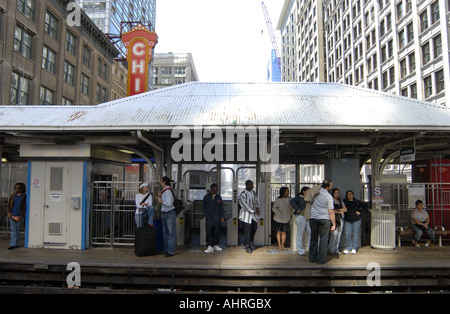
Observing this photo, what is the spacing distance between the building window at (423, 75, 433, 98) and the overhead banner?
2392 centimetres

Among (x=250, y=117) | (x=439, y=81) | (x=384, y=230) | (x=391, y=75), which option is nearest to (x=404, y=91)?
(x=391, y=75)

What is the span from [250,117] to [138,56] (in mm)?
13355

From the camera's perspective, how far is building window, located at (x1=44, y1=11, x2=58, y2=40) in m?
26.1

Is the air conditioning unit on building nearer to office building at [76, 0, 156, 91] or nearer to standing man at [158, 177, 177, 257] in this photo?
standing man at [158, 177, 177, 257]

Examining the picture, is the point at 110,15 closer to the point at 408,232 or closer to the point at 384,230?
the point at 384,230

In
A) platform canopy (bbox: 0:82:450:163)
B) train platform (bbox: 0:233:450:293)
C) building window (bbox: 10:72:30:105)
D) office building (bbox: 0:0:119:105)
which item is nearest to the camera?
train platform (bbox: 0:233:450:293)

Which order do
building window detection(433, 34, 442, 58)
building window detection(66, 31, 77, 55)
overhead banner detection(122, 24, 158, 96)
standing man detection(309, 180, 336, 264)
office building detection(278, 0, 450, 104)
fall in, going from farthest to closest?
building window detection(66, 31, 77, 55)
office building detection(278, 0, 450, 104)
building window detection(433, 34, 442, 58)
overhead banner detection(122, 24, 158, 96)
standing man detection(309, 180, 336, 264)

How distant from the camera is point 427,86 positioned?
28.7 meters

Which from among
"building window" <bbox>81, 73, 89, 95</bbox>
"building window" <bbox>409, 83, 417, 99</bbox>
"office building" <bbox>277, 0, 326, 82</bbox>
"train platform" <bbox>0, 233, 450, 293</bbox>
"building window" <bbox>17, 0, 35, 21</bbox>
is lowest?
"train platform" <bbox>0, 233, 450, 293</bbox>

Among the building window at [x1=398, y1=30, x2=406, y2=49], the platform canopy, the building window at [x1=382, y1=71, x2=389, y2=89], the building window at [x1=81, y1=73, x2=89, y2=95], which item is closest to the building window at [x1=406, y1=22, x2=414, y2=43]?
the building window at [x1=398, y1=30, x2=406, y2=49]

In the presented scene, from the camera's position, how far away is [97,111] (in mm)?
8789

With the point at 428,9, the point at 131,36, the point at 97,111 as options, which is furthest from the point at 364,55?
the point at 97,111

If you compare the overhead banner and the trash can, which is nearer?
the trash can

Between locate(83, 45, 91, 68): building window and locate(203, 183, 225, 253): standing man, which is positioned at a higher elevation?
locate(83, 45, 91, 68): building window
